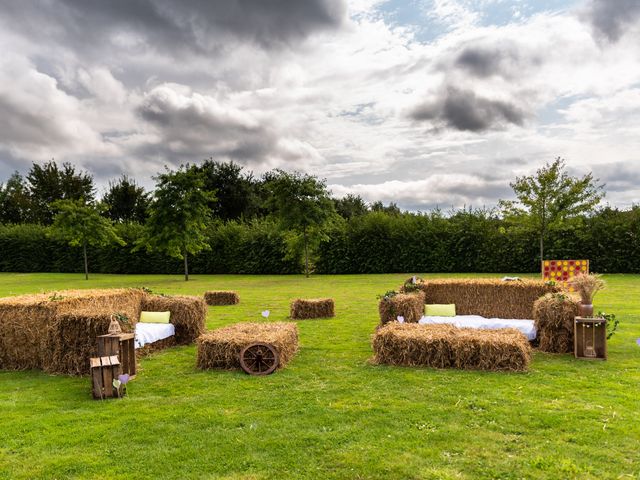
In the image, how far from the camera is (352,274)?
28812mm

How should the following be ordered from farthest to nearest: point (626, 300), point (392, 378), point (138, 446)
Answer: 1. point (626, 300)
2. point (392, 378)
3. point (138, 446)

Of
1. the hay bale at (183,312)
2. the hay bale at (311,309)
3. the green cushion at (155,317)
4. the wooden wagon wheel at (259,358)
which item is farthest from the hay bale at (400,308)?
the green cushion at (155,317)

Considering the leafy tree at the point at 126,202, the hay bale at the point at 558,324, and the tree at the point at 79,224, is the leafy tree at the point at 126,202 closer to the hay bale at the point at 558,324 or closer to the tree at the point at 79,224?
the tree at the point at 79,224

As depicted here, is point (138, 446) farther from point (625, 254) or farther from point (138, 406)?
point (625, 254)

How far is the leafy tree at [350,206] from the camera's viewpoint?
49.9 m

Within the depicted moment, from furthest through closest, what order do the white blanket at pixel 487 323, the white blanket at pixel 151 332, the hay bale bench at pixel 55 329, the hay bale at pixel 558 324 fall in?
the white blanket at pixel 487 323 → the white blanket at pixel 151 332 → the hay bale at pixel 558 324 → the hay bale bench at pixel 55 329

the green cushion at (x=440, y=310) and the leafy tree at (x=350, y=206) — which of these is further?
the leafy tree at (x=350, y=206)

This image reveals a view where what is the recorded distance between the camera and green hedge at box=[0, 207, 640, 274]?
2478 centimetres

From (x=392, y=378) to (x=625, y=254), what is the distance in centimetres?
2260

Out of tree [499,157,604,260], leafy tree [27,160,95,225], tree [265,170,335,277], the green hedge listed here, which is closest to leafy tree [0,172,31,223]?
leafy tree [27,160,95,225]

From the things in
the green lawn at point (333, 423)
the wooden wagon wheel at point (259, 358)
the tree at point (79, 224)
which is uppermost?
the tree at point (79, 224)

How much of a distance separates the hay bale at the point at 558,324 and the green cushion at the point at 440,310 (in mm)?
1970

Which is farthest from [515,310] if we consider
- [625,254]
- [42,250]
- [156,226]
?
[42,250]

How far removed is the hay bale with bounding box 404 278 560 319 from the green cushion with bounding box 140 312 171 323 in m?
5.09
